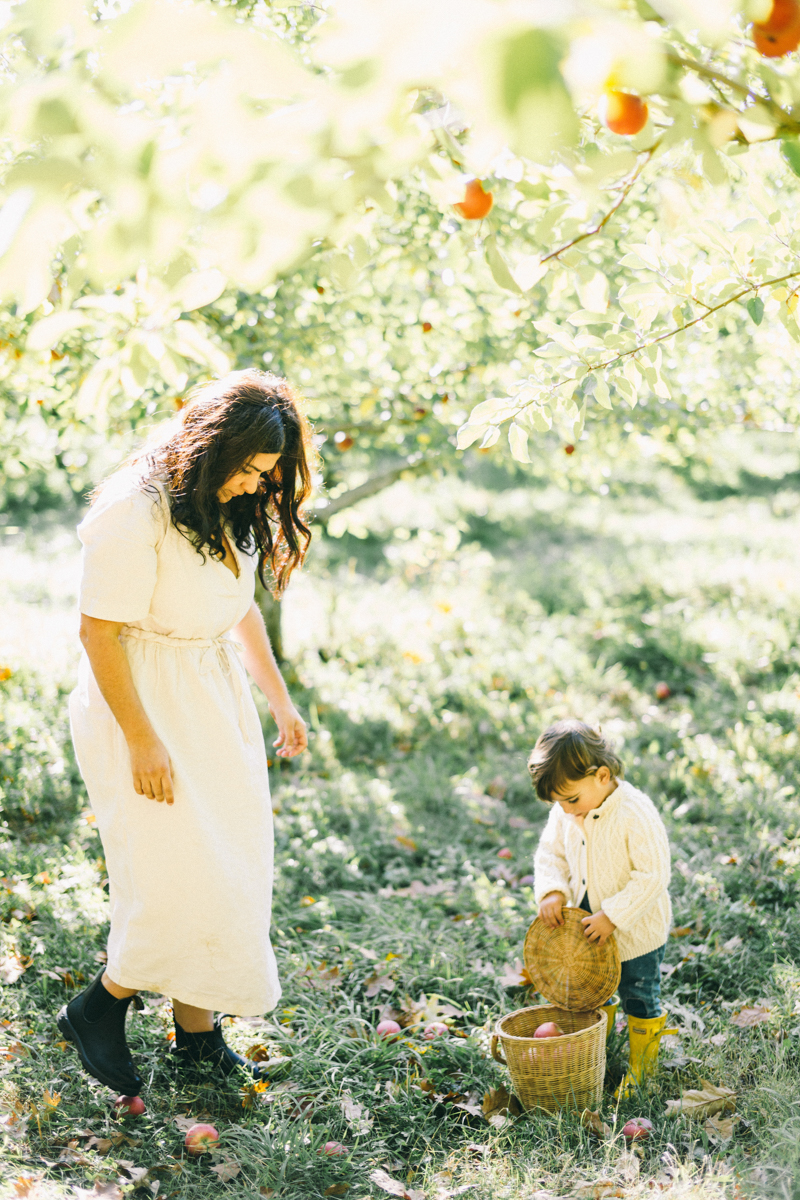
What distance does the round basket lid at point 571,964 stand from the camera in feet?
8.07

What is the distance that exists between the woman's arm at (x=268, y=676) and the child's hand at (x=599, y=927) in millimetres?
918

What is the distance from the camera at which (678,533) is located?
30.8 ft

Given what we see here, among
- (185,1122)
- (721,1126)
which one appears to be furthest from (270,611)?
(721,1126)

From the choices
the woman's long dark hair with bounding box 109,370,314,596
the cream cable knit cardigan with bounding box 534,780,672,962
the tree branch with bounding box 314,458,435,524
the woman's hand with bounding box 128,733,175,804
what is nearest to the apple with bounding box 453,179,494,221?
the woman's long dark hair with bounding box 109,370,314,596

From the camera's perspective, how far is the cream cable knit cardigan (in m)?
2.44

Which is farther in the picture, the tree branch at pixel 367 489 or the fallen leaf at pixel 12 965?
the tree branch at pixel 367 489

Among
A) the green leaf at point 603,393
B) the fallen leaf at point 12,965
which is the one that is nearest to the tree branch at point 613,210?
the green leaf at point 603,393

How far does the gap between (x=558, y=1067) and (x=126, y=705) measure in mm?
1368

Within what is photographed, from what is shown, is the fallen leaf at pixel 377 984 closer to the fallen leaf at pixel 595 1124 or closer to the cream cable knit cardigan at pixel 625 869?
the cream cable knit cardigan at pixel 625 869

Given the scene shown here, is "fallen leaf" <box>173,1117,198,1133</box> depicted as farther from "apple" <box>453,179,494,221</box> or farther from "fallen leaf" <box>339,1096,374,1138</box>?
"apple" <box>453,179,494,221</box>

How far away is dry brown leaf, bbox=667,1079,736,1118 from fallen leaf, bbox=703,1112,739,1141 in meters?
0.02

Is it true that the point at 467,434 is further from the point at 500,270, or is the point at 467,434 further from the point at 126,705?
the point at 126,705


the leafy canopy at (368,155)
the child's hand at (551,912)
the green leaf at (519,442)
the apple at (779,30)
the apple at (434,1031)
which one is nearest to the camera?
the leafy canopy at (368,155)

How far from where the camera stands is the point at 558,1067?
7.38 ft
